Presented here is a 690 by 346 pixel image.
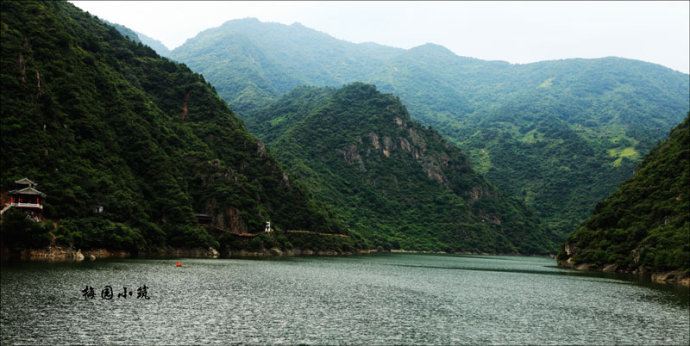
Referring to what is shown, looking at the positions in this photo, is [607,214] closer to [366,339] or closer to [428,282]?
[428,282]

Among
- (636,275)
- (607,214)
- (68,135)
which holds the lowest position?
(636,275)

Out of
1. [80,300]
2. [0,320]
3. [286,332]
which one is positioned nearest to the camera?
[0,320]

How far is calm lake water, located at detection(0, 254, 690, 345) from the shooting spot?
1972 inches

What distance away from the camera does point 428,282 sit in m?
106

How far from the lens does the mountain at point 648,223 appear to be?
12481cm

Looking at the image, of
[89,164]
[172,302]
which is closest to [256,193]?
[89,164]

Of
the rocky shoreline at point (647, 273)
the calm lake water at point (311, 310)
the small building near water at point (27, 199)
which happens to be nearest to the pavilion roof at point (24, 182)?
the small building near water at point (27, 199)

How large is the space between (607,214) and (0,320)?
156 metres

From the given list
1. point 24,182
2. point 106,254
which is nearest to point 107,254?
point 106,254

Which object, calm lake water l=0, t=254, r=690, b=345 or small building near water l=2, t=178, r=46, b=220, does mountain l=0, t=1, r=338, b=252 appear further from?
calm lake water l=0, t=254, r=690, b=345

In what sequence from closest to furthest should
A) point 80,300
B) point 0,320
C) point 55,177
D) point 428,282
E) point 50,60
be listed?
point 0,320, point 80,300, point 428,282, point 55,177, point 50,60

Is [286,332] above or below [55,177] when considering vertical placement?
below

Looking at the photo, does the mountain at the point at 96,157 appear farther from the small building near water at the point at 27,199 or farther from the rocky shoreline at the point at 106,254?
the small building near water at the point at 27,199

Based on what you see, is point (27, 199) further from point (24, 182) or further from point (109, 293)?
point (109, 293)
